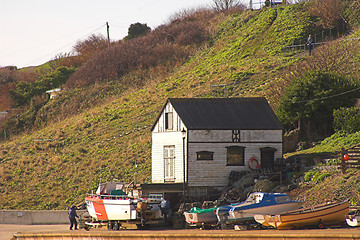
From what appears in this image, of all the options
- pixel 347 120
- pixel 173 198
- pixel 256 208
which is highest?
pixel 347 120

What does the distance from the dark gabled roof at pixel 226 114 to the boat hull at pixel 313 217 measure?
563 inches

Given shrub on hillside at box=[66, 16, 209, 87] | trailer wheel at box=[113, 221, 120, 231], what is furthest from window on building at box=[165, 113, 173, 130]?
shrub on hillside at box=[66, 16, 209, 87]

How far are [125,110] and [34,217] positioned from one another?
101 feet

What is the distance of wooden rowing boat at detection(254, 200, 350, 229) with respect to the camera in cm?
2603

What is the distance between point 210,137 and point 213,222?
10528mm

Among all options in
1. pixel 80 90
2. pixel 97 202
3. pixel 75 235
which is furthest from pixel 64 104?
pixel 75 235

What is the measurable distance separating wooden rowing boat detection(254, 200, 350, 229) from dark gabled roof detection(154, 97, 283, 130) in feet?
46.8

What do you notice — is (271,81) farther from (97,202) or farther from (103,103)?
(97,202)

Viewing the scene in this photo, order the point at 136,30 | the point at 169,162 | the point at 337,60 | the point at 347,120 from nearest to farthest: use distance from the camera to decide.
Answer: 1. the point at 169,162
2. the point at 347,120
3. the point at 337,60
4. the point at 136,30

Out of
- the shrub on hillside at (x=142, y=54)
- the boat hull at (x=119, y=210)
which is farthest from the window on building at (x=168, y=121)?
the shrub on hillside at (x=142, y=54)

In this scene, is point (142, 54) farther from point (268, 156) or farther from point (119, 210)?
point (119, 210)

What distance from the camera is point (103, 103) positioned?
80.8 m

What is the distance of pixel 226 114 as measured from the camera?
41.5m

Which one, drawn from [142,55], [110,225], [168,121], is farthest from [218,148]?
[142,55]
